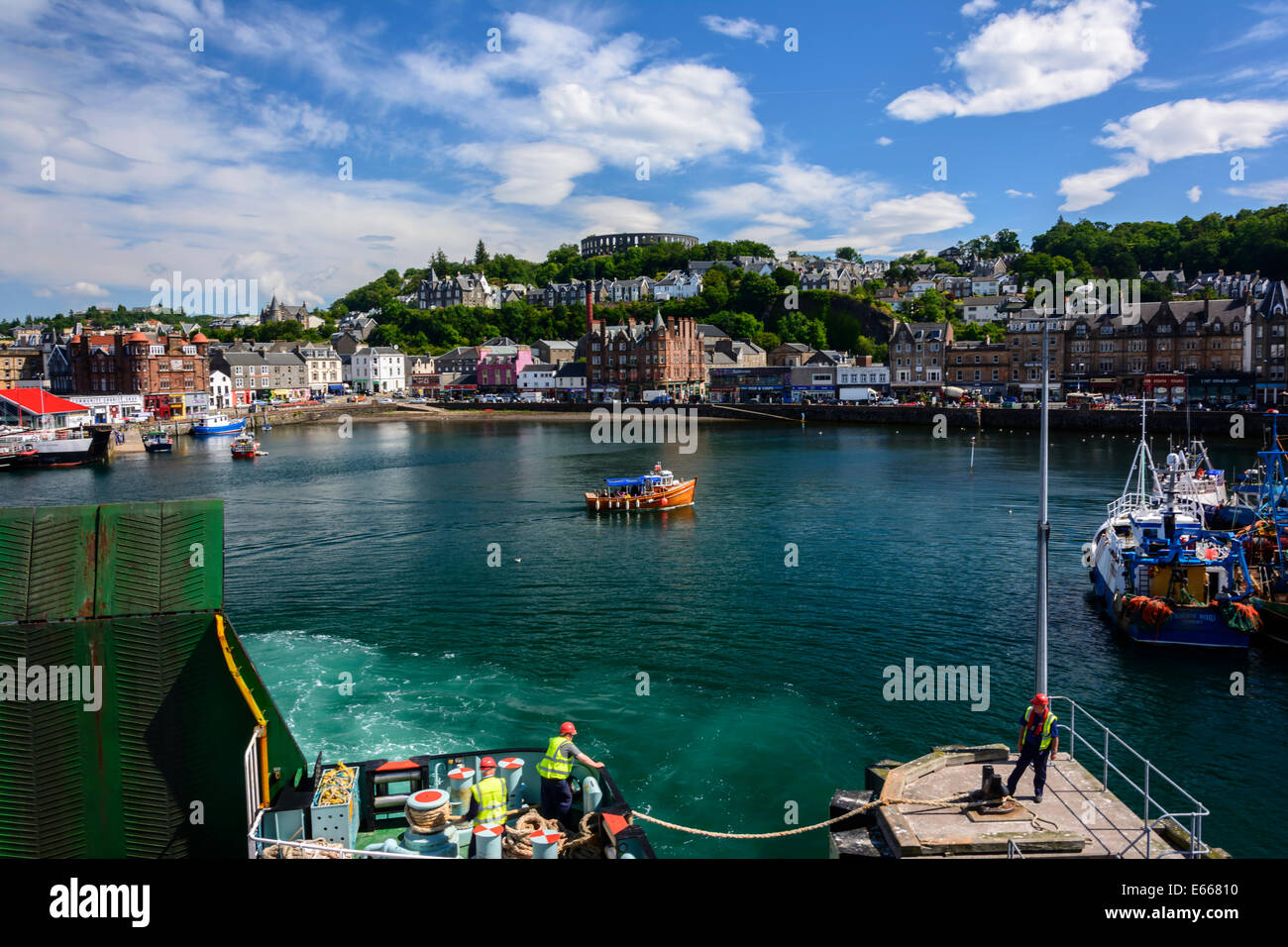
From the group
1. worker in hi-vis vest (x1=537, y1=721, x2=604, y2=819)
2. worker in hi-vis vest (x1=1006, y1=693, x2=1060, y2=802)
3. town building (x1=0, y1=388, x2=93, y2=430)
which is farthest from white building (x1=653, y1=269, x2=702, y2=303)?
worker in hi-vis vest (x1=1006, y1=693, x2=1060, y2=802)

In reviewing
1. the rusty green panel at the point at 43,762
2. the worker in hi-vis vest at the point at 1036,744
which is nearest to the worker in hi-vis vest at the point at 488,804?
the rusty green panel at the point at 43,762

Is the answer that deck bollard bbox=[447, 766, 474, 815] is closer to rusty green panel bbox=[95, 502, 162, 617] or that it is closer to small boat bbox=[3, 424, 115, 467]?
rusty green panel bbox=[95, 502, 162, 617]

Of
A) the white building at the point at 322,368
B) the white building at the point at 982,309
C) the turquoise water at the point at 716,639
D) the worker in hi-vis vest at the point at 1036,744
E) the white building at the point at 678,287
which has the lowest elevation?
the turquoise water at the point at 716,639

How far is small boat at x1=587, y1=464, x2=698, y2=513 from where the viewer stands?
47.2m

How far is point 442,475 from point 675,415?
204ft

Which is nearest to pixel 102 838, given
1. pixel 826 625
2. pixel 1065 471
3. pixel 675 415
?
pixel 826 625

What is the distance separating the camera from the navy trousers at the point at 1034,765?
10141 mm

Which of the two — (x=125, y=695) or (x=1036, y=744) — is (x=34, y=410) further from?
(x=1036, y=744)

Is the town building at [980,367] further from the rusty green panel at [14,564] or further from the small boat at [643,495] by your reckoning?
the rusty green panel at [14,564]

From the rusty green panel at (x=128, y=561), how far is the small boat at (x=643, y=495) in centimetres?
3774

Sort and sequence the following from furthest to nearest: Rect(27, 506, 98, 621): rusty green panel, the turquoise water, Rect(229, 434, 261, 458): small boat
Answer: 1. Rect(229, 434, 261, 458): small boat
2. the turquoise water
3. Rect(27, 506, 98, 621): rusty green panel

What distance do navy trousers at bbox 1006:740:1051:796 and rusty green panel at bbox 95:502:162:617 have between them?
1046 cm

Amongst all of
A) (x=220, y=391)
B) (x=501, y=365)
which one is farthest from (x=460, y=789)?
→ (x=501, y=365)
